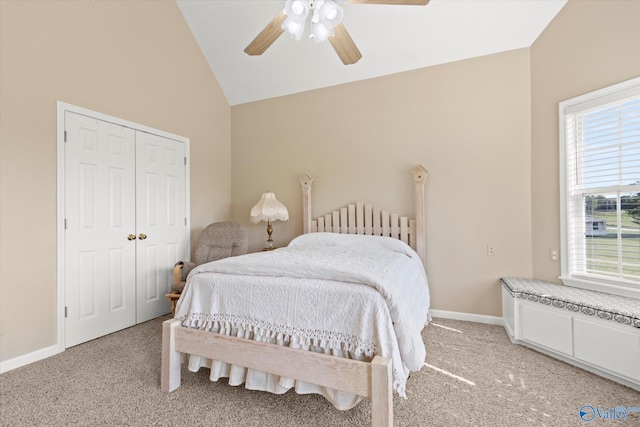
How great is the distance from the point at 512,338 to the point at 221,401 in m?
2.37

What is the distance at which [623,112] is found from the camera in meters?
2.36

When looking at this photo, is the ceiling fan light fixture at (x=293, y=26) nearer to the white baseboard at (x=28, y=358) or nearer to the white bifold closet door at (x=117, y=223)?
the white bifold closet door at (x=117, y=223)

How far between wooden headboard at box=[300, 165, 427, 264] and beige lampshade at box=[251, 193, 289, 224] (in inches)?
11.2

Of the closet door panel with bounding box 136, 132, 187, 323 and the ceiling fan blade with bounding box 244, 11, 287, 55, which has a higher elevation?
the ceiling fan blade with bounding box 244, 11, 287, 55

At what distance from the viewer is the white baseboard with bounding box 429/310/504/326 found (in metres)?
3.10

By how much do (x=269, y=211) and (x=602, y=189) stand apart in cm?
314

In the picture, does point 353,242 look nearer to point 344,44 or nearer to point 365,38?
point 344,44

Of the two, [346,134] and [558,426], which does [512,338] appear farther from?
[346,134]

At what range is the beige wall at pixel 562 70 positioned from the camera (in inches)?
91.8

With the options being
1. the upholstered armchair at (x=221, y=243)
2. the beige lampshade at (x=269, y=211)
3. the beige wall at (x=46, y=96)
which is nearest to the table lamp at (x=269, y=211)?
the beige lampshade at (x=269, y=211)

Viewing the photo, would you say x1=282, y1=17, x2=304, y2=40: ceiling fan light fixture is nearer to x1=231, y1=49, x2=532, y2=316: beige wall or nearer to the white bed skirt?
x1=231, y1=49, x2=532, y2=316: beige wall

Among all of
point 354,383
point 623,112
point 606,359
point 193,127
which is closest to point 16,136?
point 193,127

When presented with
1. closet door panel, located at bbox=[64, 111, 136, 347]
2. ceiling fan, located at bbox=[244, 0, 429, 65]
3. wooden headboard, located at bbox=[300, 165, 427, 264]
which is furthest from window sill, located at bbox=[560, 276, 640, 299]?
closet door panel, located at bbox=[64, 111, 136, 347]

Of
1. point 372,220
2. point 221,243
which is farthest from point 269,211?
point 372,220
